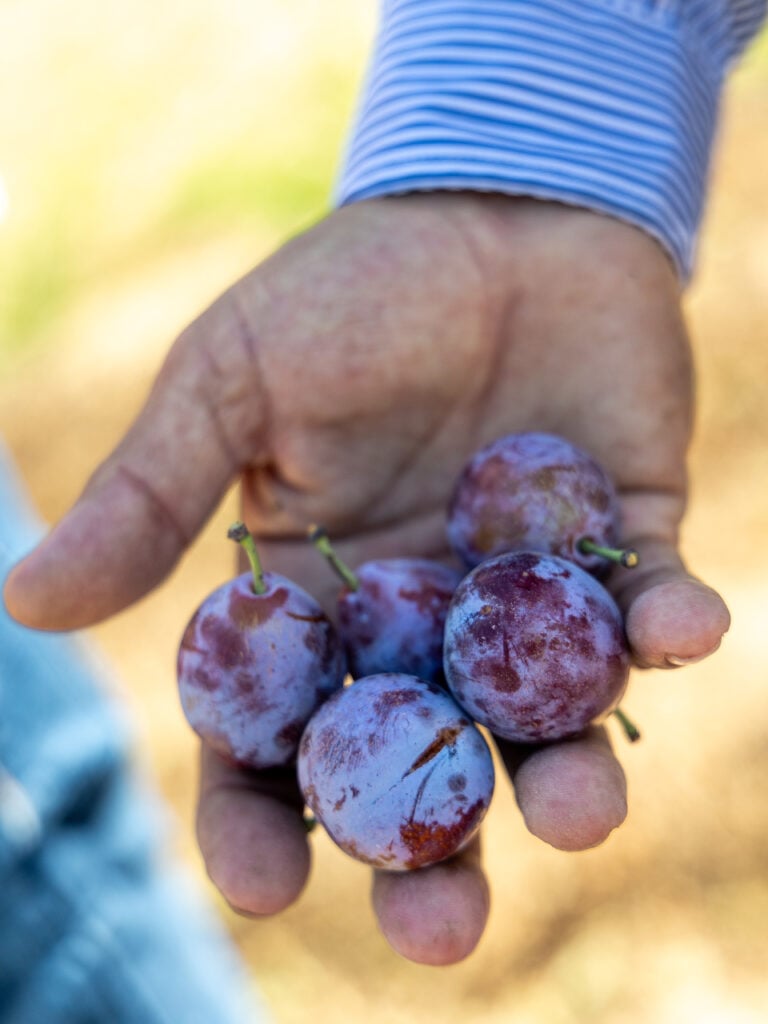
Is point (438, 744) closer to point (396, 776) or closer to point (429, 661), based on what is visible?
point (396, 776)

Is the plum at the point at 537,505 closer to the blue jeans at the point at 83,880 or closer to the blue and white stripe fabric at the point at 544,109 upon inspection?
the blue and white stripe fabric at the point at 544,109

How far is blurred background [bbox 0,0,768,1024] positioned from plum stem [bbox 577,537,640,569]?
98 centimetres

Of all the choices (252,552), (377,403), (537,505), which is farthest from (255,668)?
(377,403)

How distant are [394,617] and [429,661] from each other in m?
0.07

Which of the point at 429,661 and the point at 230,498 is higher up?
the point at 429,661

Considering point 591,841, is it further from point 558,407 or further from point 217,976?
point 217,976

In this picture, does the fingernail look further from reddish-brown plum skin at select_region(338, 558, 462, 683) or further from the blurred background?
the blurred background

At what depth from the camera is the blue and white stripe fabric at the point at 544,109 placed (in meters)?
1.63

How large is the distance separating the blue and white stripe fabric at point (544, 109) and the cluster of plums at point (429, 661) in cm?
56

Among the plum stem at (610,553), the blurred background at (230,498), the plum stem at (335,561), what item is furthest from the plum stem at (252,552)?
the blurred background at (230,498)

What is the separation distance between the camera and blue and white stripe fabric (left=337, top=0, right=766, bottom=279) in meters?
1.63

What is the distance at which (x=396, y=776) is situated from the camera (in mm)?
1037

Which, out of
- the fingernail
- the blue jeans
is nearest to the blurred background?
the blue jeans

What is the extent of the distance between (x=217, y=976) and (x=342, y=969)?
0.83ft
